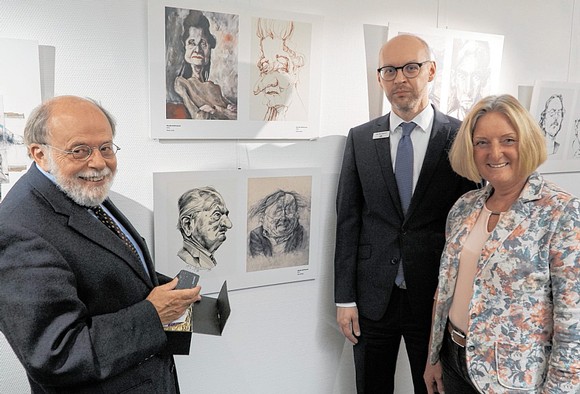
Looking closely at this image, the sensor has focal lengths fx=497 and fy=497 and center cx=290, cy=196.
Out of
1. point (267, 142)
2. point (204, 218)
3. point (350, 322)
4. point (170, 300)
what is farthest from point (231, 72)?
point (350, 322)

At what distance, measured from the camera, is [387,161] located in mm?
2326

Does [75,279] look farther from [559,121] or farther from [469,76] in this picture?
[559,121]

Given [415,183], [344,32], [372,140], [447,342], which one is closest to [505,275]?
[447,342]

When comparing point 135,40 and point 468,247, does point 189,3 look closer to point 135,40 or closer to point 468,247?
point 135,40

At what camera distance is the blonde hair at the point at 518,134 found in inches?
68.2

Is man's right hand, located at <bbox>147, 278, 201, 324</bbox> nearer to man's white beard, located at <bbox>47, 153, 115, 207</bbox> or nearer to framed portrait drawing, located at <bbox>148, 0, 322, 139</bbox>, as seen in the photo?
man's white beard, located at <bbox>47, 153, 115, 207</bbox>

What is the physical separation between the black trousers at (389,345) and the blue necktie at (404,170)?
117mm

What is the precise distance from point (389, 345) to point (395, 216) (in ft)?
2.12

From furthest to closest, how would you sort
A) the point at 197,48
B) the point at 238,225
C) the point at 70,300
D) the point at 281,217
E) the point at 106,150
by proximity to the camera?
the point at 281,217 < the point at 238,225 < the point at 197,48 < the point at 106,150 < the point at 70,300

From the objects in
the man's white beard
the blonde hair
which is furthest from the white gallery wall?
the blonde hair

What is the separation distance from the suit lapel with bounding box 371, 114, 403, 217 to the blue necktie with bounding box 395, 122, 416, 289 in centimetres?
3

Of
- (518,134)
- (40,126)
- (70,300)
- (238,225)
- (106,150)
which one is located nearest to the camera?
(70,300)

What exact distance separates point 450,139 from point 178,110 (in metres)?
1.25

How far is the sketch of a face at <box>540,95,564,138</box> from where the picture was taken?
329 centimetres
